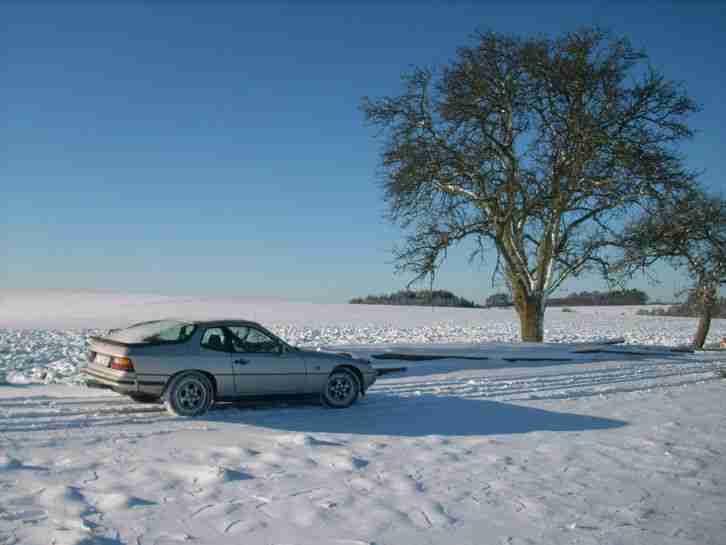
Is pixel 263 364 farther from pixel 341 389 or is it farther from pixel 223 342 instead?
pixel 341 389

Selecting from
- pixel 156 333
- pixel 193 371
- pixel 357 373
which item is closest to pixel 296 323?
pixel 357 373

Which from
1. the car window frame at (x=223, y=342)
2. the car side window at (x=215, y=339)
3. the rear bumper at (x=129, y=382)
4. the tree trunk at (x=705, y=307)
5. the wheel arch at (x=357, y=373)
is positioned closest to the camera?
the rear bumper at (x=129, y=382)

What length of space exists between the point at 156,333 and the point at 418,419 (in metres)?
3.95

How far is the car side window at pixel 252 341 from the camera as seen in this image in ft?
33.0

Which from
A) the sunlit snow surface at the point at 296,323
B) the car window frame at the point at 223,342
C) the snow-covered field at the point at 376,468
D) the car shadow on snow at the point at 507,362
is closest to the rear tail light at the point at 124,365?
the snow-covered field at the point at 376,468

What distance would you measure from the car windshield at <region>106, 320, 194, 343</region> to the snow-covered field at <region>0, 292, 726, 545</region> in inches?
40.9

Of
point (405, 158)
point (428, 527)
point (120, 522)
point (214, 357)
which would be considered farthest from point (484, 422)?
point (405, 158)

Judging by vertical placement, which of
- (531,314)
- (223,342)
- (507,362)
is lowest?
(507,362)

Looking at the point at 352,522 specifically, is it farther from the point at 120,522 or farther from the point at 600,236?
the point at 600,236

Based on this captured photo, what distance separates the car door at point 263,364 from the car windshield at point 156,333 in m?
0.67

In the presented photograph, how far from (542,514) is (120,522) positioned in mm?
3383

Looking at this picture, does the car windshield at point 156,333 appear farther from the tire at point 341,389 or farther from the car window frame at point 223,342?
the tire at point 341,389

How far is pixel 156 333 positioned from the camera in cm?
968

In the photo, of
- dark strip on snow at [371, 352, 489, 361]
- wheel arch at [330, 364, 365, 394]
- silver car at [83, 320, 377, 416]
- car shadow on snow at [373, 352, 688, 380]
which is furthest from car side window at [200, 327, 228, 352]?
dark strip on snow at [371, 352, 489, 361]
